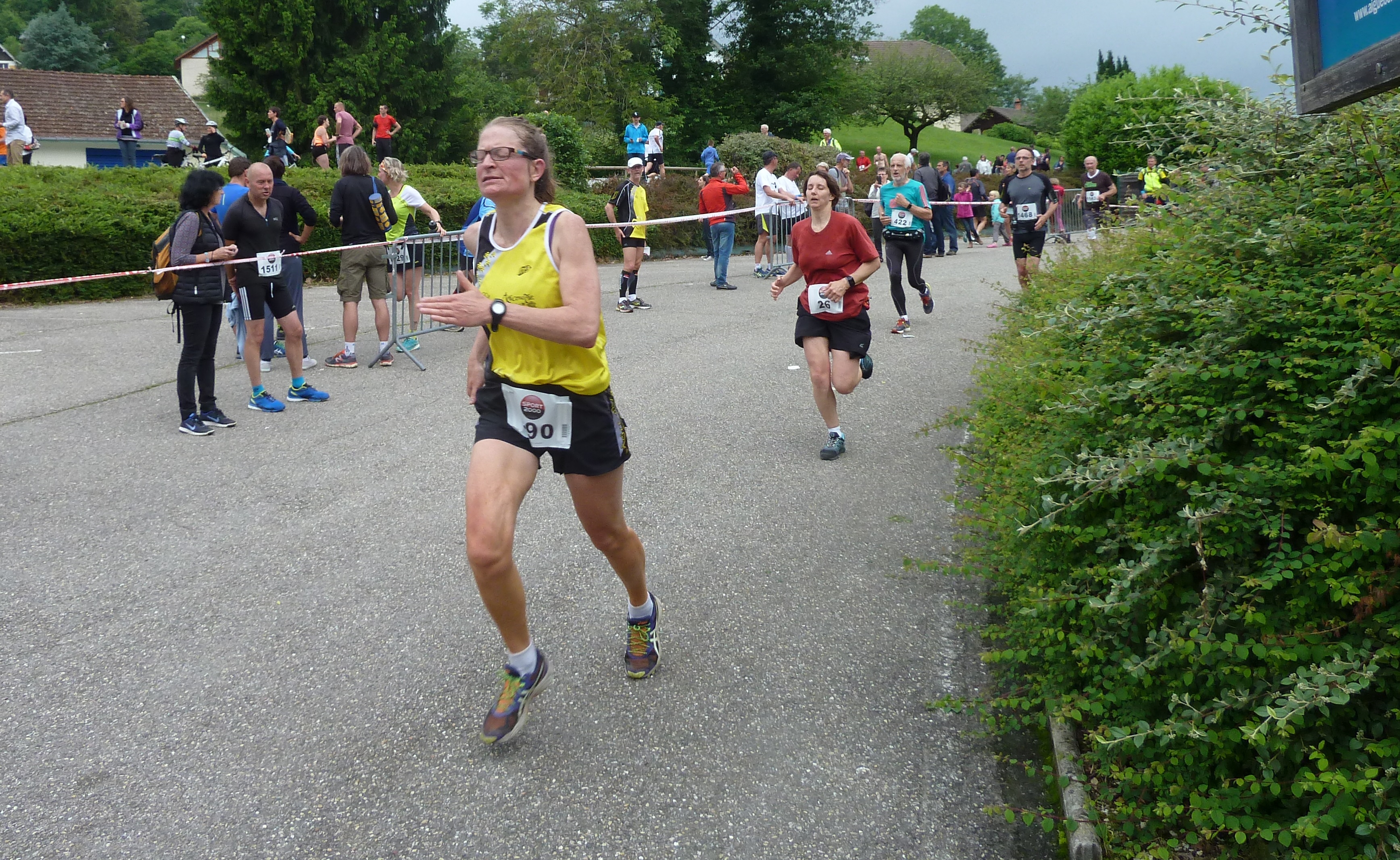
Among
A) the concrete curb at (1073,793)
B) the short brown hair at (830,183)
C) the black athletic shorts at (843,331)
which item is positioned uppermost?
the short brown hair at (830,183)

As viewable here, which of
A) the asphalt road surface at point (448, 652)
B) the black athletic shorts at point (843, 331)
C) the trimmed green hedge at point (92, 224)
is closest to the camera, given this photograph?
the asphalt road surface at point (448, 652)

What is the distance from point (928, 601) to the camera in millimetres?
4934

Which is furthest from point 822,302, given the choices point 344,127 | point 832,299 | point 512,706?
point 344,127

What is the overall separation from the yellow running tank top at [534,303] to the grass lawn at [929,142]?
2731 inches

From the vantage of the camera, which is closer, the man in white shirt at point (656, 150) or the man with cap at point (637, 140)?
the man in white shirt at point (656, 150)

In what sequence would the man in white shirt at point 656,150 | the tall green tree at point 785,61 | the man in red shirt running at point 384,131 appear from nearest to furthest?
the man in red shirt running at point 384,131, the man in white shirt at point 656,150, the tall green tree at point 785,61

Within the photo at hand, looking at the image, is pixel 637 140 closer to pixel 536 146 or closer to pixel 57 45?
pixel 536 146

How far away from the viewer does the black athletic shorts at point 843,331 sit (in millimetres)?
7223

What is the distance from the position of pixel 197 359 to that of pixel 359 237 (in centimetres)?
252

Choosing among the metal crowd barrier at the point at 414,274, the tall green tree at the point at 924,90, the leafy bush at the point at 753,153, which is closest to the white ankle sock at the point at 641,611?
the metal crowd barrier at the point at 414,274

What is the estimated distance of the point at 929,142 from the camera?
91062 mm

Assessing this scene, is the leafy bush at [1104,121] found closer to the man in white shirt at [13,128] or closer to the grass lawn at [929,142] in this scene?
the grass lawn at [929,142]

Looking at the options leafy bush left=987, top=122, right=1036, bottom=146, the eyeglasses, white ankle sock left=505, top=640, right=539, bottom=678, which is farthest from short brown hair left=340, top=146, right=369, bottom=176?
leafy bush left=987, top=122, right=1036, bottom=146

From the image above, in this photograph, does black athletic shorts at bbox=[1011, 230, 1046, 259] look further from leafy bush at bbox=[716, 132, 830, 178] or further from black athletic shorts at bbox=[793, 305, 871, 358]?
leafy bush at bbox=[716, 132, 830, 178]
